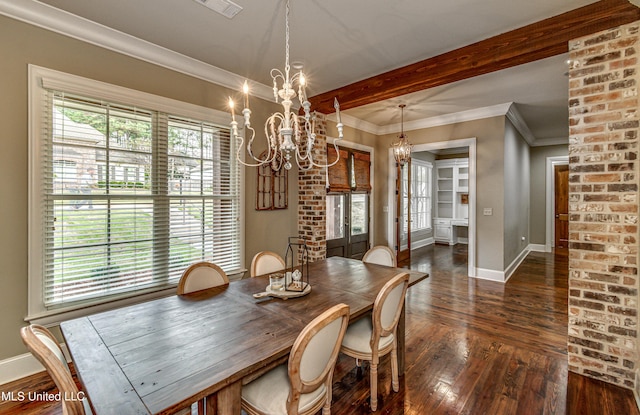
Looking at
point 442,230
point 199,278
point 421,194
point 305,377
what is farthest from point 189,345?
point 442,230

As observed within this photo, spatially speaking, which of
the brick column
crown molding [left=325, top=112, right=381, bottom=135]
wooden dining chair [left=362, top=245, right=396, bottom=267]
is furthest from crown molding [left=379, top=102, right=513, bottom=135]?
wooden dining chair [left=362, top=245, right=396, bottom=267]

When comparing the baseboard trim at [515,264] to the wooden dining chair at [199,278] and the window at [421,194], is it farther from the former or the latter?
the wooden dining chair at [199,278]

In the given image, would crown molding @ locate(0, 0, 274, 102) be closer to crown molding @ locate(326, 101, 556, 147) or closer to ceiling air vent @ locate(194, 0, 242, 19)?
ceiling air vent @ locate(194, 0, 242, 19)

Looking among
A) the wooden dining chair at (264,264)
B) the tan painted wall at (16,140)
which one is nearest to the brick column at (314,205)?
the wooden dining chair at (264,264)

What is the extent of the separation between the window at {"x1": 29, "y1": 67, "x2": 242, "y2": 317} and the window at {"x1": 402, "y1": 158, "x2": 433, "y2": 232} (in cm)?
541

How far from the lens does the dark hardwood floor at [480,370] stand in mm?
1950

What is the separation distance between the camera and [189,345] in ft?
4.40

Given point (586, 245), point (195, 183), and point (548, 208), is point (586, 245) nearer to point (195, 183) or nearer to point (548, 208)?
point (195, 183)

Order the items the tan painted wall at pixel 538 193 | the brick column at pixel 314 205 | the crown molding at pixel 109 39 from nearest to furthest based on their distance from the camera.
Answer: the crown molding at pixel 109 39
the brick column at pixel 314 205
the tan painted wall at pixel 538 193

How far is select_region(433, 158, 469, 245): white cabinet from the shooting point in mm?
8148

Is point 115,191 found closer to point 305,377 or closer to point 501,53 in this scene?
point 305,377

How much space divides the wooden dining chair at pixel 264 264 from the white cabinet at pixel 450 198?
6893 millimetres

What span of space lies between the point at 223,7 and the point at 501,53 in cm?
241

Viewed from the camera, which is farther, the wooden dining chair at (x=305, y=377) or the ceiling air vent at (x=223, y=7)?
the ceiling air vent at (x=223, y=7)
